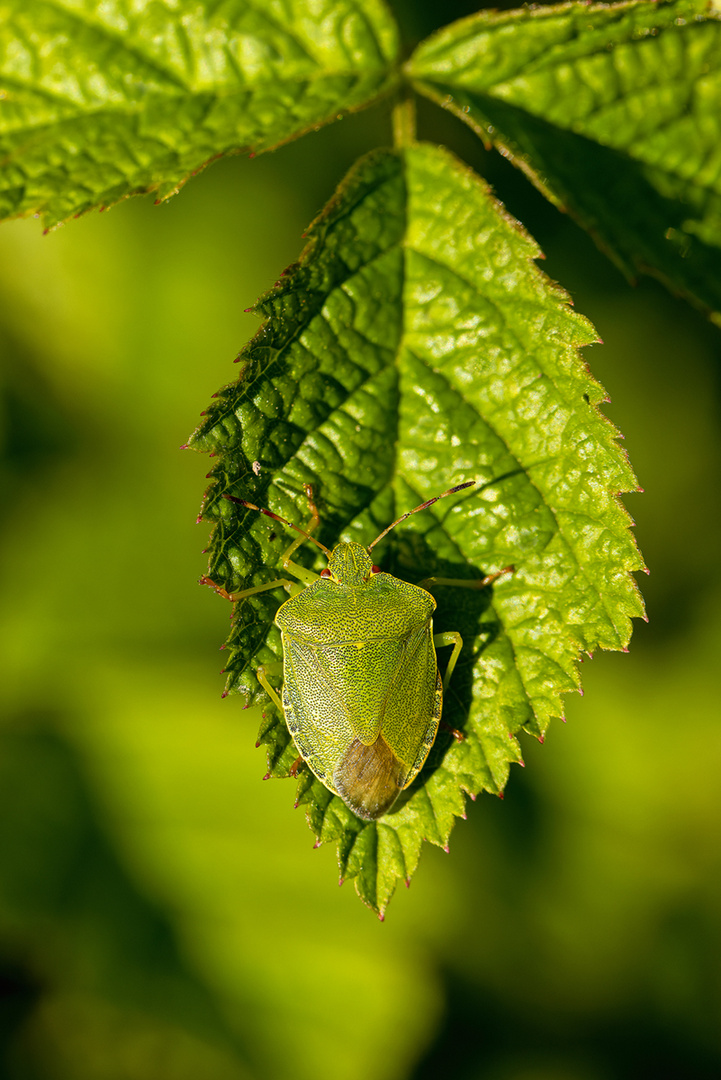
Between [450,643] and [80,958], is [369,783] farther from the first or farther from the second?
[80,958]

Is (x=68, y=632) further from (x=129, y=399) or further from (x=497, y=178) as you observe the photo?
(x=497, y=178)

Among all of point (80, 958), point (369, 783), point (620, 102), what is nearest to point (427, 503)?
point (369, 783)

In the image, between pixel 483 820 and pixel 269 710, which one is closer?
pixel 269 710

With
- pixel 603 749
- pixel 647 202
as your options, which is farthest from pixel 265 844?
pixel 647 202

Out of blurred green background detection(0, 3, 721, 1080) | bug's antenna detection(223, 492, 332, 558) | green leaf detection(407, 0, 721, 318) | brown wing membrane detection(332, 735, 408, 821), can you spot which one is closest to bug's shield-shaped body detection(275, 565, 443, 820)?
brown wing membrane detection(332, 735, 408, 821)

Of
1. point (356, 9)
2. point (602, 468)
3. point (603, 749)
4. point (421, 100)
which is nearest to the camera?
point (602, 468)

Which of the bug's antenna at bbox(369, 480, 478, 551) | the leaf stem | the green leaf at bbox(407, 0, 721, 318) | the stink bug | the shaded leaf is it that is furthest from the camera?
the shaded leaf

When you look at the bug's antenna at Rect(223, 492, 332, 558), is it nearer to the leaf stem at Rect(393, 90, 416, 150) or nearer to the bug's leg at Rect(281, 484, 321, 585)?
the bug's leg at Rect(281, 484, 321, 585)

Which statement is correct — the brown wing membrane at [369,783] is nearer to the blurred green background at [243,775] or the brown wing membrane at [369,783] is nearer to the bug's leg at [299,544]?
the bug's leg at [299,544]
